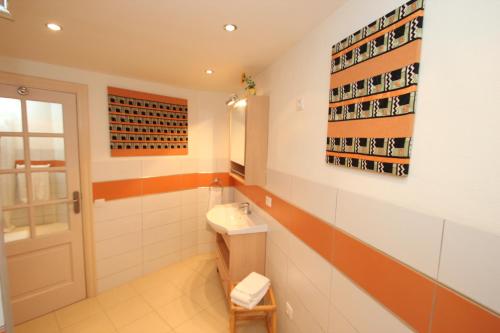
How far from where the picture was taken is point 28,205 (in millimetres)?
1881

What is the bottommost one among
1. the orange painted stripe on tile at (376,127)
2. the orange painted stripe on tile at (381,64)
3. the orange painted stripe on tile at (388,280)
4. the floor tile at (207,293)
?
the floor tile at (207,293)

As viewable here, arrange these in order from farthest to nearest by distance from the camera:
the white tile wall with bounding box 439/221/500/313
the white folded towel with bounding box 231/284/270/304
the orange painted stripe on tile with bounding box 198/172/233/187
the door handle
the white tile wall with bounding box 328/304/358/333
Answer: the orange painted stripe on tile with bounding box 198/172/233/187 < the door handle < the white folded towel with bounding box 231/284/270/304 < the white tile wall with bounding box 328/304/358/333 < the white tile wall with bounding box 439/221/500/313

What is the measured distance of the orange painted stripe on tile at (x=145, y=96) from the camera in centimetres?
223

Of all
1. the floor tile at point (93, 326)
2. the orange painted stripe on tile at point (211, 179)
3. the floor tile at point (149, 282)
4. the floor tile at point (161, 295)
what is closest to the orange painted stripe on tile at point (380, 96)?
the orange painted stripe on tile at point (211, 179)

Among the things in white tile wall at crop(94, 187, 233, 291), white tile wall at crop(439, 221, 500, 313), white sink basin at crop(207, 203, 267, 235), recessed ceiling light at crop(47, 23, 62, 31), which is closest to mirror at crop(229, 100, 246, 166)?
white sink basin at crop(207, 203, 267, 235)

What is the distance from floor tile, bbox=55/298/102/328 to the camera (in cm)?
192

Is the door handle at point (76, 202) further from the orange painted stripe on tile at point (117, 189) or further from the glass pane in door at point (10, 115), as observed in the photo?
the glass pane in door at point (10, 115)

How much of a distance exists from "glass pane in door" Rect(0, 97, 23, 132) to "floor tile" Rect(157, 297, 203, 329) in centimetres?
202

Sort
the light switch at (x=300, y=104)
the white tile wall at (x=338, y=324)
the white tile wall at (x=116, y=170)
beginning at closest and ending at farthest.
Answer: the white tile wall at (x=338, y=324) → the light switch at (x=300, y=104) → the white tile wall at (x=116, y=170)

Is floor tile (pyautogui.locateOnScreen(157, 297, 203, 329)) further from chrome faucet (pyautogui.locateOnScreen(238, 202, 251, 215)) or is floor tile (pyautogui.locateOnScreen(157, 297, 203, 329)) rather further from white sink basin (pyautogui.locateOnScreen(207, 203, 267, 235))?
chrome faucet (pyautogui.locateOnScreen(238, 202, 251, 215))

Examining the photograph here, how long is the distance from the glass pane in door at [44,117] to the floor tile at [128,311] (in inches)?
68.2

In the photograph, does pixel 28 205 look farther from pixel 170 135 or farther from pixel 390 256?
pixel 390 256

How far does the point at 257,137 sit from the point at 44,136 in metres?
1.88

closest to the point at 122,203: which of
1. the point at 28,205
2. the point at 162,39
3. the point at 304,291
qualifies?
the point at 28,205
